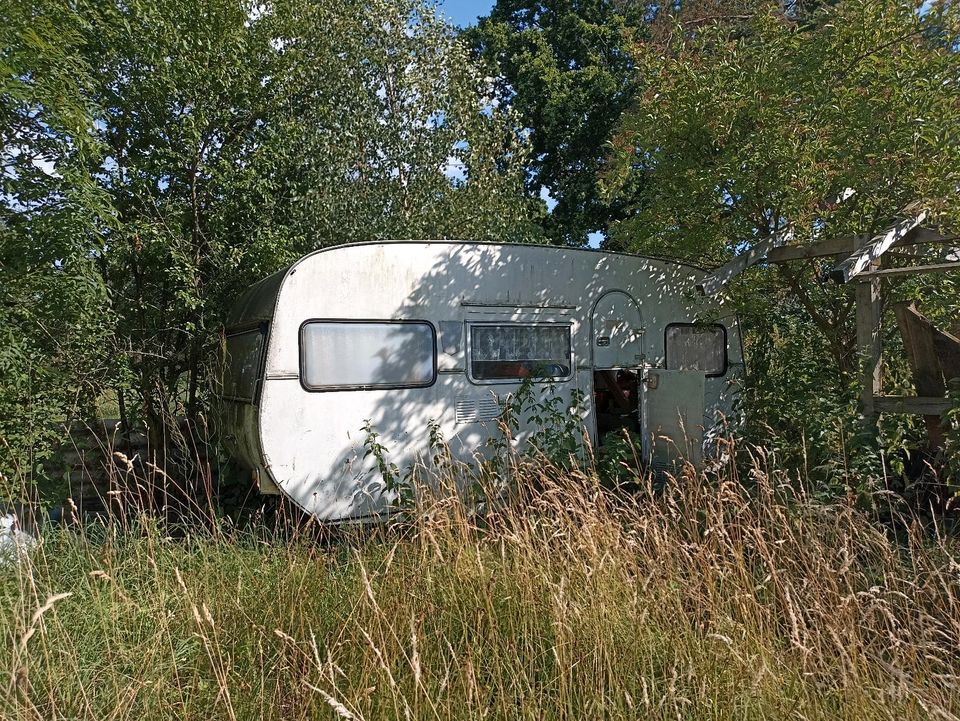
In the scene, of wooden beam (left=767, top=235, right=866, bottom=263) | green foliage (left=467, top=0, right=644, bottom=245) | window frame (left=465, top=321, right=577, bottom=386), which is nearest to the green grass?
window frame (left=465, top=321, right=577, bottom=386)

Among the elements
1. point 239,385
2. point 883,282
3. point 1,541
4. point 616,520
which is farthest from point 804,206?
point 1,541

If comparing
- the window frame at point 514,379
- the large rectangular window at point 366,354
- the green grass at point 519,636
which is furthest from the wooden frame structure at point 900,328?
Answer: the large rectangular window at point 366,354

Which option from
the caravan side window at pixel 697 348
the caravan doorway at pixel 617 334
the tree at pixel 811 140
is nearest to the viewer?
the tree at pixel 811 140

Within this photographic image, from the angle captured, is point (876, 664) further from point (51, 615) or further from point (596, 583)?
point (51, 615)

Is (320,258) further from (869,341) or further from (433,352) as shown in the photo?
(869,341)

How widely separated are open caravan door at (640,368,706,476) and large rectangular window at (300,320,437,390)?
223cm

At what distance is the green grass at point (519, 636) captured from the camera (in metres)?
2.38

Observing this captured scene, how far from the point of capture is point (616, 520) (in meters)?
3.53

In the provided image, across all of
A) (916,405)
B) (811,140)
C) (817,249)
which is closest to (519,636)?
(916,405)

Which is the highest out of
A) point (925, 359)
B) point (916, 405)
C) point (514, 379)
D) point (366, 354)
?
point (366, 354)

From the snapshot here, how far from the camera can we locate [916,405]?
5211 millimetres

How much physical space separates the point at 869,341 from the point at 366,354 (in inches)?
170

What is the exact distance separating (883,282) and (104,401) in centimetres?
773

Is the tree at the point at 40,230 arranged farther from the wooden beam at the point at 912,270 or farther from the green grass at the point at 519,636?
the wooden beam at the point at 912,270
